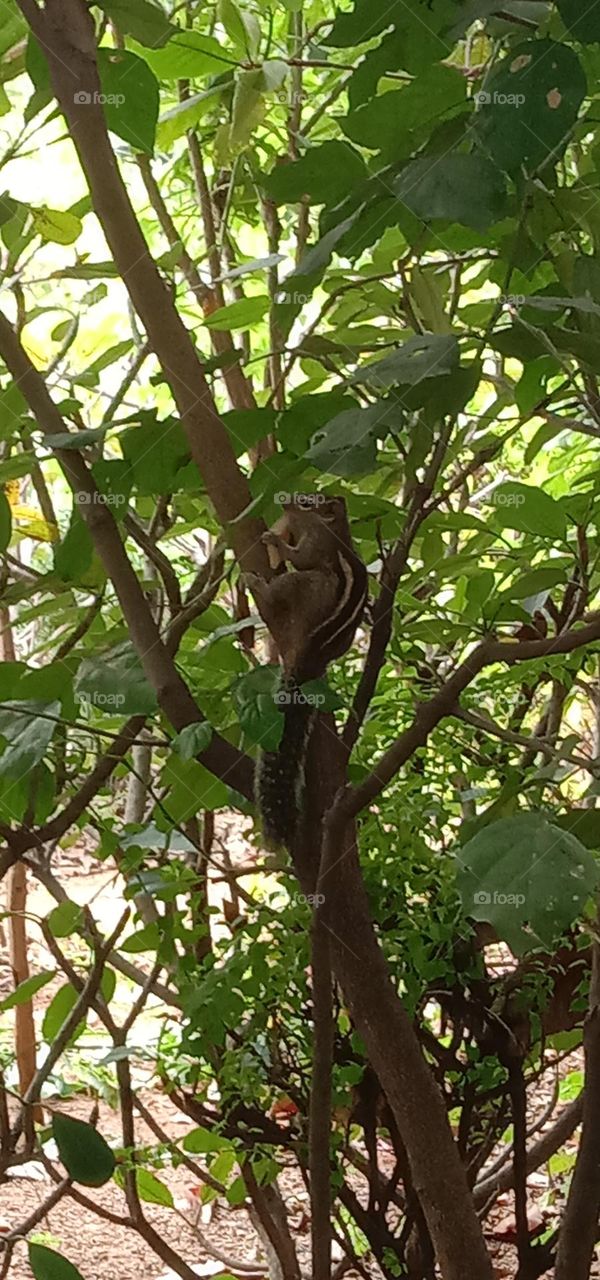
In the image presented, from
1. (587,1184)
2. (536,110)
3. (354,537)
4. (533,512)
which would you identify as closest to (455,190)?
(536,110)

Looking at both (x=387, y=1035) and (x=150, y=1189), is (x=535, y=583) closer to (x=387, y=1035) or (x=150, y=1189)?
(x=387, y=1035)

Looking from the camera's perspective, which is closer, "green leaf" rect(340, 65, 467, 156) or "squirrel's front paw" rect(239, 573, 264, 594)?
"green leaf" rect(340, 65, 467, 156)

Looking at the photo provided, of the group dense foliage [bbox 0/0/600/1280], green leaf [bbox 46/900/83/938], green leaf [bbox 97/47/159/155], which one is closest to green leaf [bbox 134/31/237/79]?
dense foliage [bbox 0/0/600/1280]

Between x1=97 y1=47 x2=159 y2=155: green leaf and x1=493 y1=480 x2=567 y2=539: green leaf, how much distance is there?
0.94 ft

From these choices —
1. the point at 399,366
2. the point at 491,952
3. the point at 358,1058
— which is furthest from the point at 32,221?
the point at 491,952

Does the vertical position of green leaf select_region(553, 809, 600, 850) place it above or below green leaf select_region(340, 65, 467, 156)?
below

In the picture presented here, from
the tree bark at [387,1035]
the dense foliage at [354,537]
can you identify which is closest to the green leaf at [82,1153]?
the dense foliage at [354,537]

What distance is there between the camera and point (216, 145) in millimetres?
925

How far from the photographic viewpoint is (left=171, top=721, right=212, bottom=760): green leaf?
2.02 feet

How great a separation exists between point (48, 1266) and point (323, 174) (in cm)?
58

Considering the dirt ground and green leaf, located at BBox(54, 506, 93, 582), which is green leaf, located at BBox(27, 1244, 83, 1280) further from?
the dirt ground

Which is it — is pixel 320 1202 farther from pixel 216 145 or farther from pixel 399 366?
pixel 216 145

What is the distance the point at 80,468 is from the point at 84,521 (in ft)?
0.13

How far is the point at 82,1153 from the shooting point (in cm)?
66
